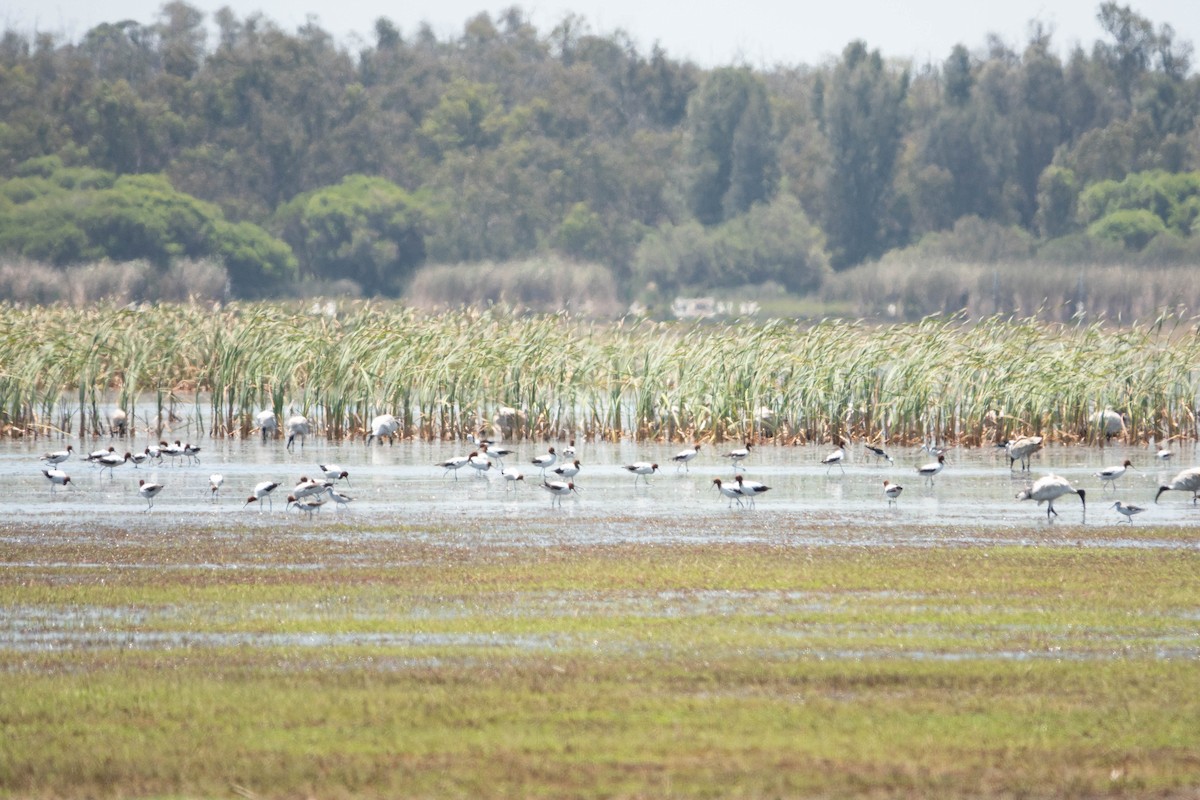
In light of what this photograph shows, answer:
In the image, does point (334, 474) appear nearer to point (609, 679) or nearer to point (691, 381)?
point (691, 381)

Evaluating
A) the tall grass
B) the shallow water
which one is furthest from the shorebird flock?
the tall grass

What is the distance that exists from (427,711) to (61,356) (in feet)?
65.0

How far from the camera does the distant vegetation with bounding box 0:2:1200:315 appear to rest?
8800 cm

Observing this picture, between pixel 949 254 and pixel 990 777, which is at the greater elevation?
pixel 949 254

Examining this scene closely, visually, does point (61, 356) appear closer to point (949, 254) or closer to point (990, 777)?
point (990, 777)

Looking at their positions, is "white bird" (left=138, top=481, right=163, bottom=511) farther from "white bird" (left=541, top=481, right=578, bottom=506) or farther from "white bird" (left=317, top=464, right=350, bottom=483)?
"white bird" (left=541, top=481, right=578, bottom=506)

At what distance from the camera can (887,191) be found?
95.6 m

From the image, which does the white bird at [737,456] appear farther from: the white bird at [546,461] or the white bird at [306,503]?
the white bird at [306,503]

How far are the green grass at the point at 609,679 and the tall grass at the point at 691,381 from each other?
39.2 feet

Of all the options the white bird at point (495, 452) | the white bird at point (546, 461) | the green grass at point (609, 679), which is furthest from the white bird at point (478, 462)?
the green grass at point (609, 679)

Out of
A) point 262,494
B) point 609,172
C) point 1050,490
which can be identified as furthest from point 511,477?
point 609,172

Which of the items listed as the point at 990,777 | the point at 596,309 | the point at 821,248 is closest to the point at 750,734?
the point at 990,777

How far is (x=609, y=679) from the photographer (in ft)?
30.8

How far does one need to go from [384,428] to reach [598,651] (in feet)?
52.0
